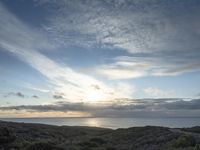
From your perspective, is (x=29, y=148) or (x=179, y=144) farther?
(x=179, y=144)

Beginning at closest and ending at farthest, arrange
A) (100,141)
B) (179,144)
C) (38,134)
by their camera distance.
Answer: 1. (179,144)
2. (100,141)
3. (38,134)

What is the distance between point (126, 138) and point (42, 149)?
66.8 feet

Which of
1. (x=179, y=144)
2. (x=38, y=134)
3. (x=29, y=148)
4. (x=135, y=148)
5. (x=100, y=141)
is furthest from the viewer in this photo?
(x=38, y=134)

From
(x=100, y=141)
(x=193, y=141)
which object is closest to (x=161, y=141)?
(x=193, y=141)

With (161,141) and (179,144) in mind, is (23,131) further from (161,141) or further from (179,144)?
(179,144)

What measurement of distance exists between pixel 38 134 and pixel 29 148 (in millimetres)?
24865

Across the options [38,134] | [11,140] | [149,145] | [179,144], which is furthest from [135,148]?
[38,134]

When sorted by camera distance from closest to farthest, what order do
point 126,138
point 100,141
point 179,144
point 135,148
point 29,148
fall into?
point 29,148, point 179,144, point 135,148, point 100,141, point 126,138

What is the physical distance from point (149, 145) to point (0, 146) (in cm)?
1802

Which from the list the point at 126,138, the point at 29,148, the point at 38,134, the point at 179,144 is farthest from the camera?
the point at 38,134

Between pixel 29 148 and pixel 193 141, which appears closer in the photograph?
pixel 29 148

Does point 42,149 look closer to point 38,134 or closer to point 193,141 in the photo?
point 193,141

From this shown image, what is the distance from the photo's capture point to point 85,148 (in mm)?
32375

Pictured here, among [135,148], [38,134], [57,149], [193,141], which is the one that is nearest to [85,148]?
[57,149]
